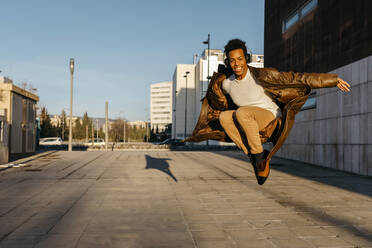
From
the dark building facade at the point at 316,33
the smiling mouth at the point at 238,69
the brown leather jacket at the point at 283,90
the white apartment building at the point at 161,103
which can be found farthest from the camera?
the white apartment building at the point at 161,103

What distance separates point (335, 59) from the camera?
19.1 metres

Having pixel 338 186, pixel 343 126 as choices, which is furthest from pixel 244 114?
pixel 343 126

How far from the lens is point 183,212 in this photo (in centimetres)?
859

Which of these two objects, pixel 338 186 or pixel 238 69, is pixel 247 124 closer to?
pixel 238 69

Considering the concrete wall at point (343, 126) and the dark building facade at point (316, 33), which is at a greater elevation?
A: the dark building facade at point (316, 33)

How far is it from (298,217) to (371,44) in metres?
11.4

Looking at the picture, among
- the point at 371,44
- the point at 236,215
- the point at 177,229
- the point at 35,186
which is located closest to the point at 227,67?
the point at 177,229

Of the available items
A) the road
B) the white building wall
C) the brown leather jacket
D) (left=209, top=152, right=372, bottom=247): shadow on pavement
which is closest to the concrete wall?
(left=209, top=152, right=372, bottom=247): shadow on pavement

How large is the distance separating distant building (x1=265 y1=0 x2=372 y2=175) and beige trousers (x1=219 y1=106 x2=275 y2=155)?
44.9ft

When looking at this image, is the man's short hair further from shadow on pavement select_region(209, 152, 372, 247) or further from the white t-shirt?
shadow on pavement select_region(209, 152, 372, 247)

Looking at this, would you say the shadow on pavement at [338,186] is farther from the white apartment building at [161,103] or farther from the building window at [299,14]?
the white apartment building at [161,103]

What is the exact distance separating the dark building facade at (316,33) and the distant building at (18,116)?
801 inches

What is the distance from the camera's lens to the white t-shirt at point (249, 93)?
15.1ft

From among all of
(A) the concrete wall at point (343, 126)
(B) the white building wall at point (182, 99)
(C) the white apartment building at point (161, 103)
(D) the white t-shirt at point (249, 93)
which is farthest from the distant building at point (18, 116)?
(C) the white apartment building at point (161, 103)
